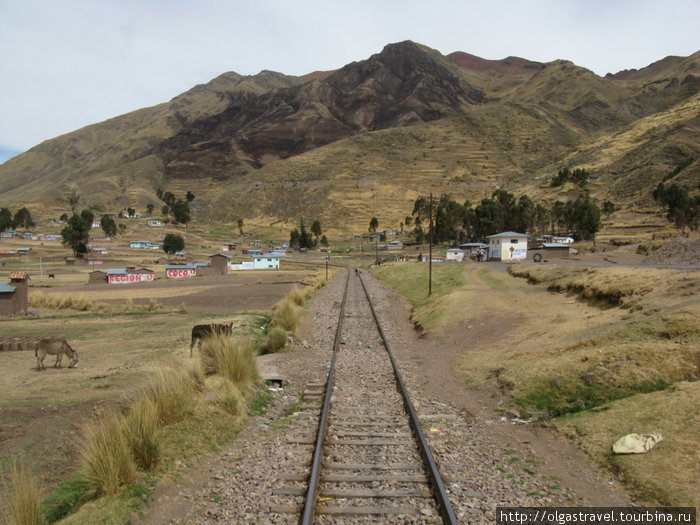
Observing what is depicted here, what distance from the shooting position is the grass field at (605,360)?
21.9 ft

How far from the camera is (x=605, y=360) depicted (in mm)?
10008

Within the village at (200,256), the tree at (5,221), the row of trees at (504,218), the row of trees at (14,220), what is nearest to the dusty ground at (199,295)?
the village at (200,256)

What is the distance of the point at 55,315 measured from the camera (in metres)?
35.2

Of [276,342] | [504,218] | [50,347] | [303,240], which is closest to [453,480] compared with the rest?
[276,342]

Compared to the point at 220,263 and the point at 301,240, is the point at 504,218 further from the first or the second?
the point at 220,263

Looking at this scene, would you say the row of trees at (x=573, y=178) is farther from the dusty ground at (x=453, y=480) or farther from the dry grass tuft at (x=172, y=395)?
the dry grass tuft at (x=172, y=395)

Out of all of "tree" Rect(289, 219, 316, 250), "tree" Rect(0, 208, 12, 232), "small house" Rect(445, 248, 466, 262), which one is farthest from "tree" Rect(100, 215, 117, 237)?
"small house" Rect(445, 248, 466, 262)

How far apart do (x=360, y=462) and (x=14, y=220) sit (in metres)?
192

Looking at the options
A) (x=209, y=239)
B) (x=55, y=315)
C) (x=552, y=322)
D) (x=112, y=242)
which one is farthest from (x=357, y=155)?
(x=552, y=322)

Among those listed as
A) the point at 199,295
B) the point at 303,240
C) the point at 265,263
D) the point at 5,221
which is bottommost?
the point at 199,295

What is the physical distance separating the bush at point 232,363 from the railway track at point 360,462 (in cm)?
142

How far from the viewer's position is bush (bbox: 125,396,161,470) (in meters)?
6.45

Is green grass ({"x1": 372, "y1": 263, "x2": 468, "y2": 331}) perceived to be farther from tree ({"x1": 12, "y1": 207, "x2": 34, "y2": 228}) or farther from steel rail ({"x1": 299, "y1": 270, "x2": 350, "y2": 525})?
tree ({"x1": 12, "y1": 207, "x2": 34, "y2": 228})

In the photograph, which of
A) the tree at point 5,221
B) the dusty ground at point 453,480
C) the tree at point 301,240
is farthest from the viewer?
the tree at point 5,221
